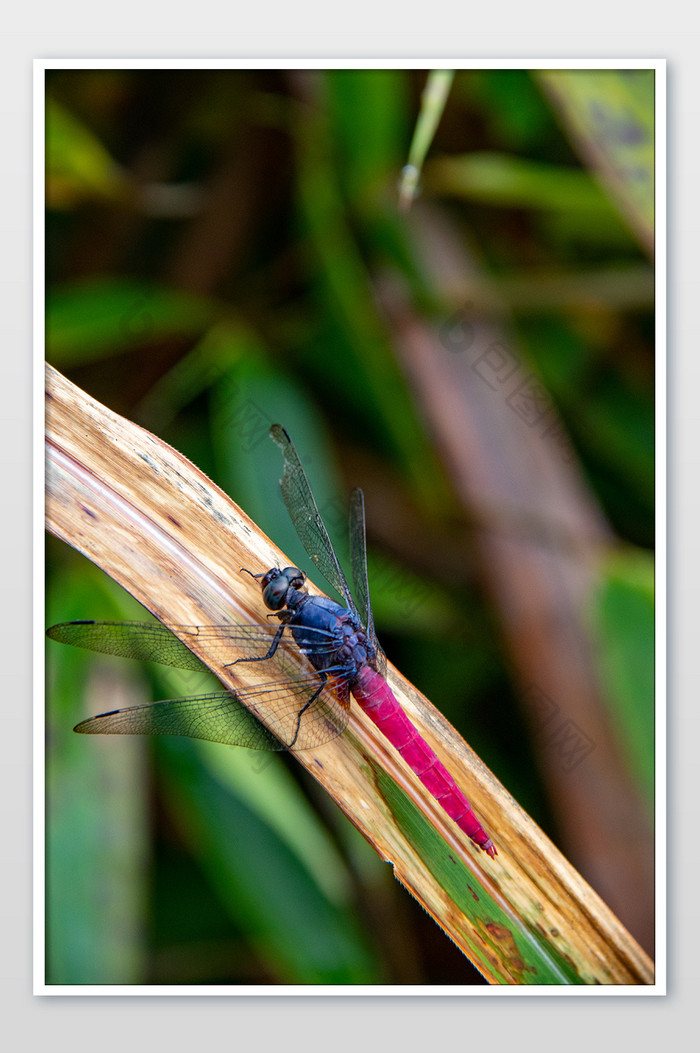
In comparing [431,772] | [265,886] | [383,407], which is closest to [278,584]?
[431,772]

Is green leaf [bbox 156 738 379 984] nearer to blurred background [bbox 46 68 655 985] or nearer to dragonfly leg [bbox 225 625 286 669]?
blurred background [bbox 46 68 655 985]

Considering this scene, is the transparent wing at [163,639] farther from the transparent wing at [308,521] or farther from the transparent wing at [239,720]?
the transparent wing at [308,521]

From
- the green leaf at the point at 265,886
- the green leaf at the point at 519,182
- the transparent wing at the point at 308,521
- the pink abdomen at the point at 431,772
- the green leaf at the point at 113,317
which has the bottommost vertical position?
the green leaf at the point at 265,886

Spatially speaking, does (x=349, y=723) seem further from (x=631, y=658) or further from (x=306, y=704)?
(x=631, y=658)

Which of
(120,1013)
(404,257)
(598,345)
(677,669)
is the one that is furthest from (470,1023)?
(404,257)

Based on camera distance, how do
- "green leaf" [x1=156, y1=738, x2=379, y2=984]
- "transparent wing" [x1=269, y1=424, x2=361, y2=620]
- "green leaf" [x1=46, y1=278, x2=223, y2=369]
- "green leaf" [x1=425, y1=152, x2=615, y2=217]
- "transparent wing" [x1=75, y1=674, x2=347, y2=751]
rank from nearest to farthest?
"transparent wing" [x1=75, y1=674, x2=347, y2=751] → "transparent wing" [x1=269, y1=424, x2=361, y2=620] → "green leaf" [x1=156, y1=738, x2=379, y2=984] → "green leaf" [x1=46, y1=278, x2=223, y2=369] → "green leaf" [x1=425, y1=152, x2=615, y2=217]

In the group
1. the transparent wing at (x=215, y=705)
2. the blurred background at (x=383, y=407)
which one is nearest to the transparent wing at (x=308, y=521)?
the blurred background at (x=383, y=407)

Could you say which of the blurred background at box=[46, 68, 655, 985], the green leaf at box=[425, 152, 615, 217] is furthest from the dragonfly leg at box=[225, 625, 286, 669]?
the green leaf at box=[425, 152, 615, 217]
